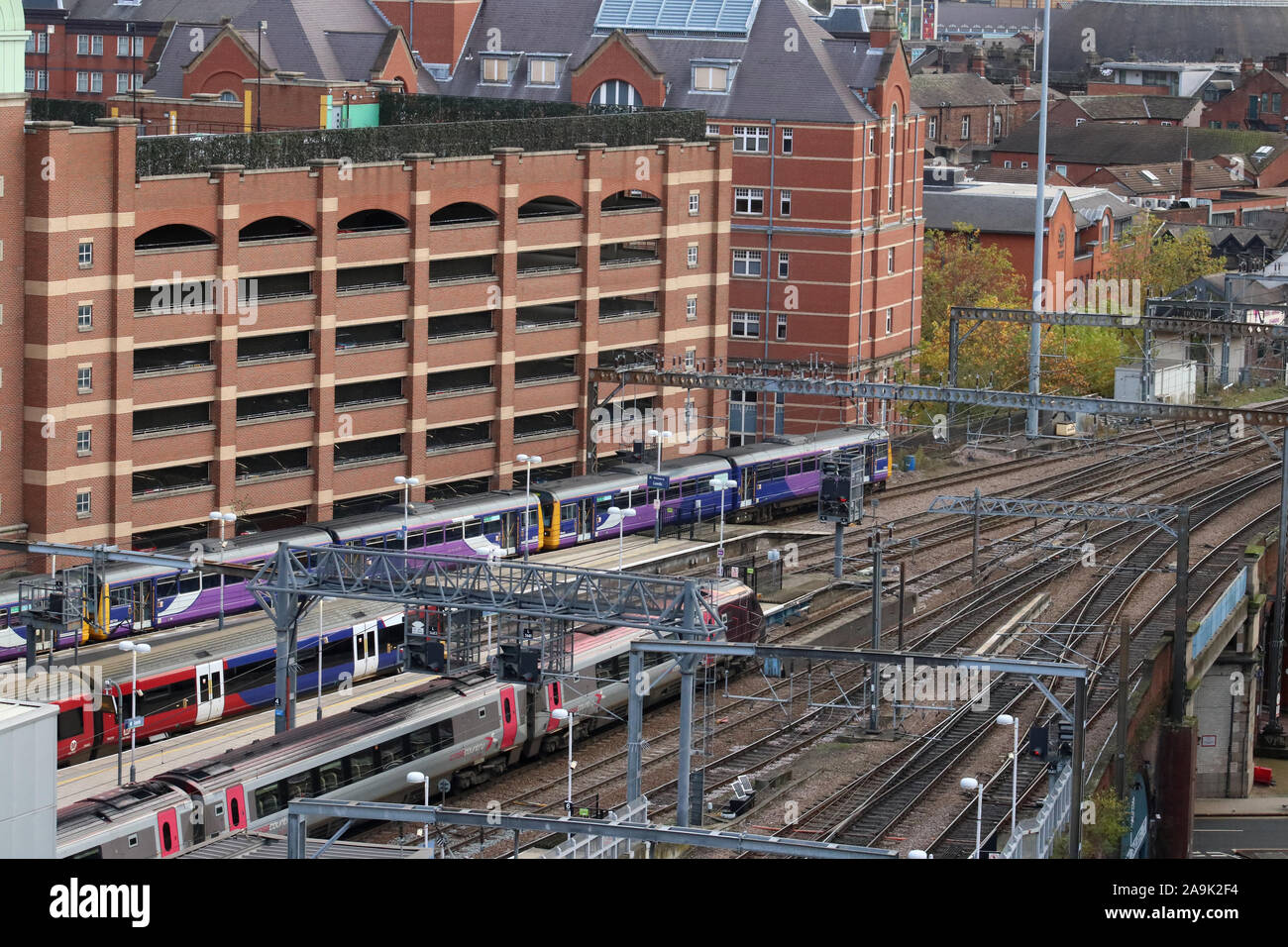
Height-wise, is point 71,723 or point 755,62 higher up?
point 755,62

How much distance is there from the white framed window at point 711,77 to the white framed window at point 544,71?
7835 mm

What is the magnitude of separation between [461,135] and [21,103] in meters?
19.1

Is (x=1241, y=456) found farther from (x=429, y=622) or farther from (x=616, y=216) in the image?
(x=429, y=622)

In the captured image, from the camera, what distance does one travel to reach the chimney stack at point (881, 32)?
9131 centimetres

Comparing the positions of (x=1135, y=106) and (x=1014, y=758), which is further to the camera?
(x=1135, y=106)

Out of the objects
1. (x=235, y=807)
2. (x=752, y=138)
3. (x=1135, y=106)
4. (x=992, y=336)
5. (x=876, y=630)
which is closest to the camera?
(x=235, y=807)

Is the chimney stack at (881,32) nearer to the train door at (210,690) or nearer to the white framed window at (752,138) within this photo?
the white framed window at (752,138)

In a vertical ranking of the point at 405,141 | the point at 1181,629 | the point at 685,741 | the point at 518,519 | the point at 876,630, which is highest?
the point at 405,141

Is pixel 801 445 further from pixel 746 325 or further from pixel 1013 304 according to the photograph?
pixel 1013 304

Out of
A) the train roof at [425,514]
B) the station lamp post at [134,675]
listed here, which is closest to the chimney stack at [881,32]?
the train roof at [425,514]

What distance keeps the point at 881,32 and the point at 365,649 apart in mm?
48141

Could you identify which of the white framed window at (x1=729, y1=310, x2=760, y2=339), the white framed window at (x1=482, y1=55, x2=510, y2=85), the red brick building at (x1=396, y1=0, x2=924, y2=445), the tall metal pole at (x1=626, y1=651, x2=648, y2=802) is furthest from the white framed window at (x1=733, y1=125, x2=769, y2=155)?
the tall metal pole at (x1=626, y1=651, x2=648, y2=802)

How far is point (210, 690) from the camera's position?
4922cm

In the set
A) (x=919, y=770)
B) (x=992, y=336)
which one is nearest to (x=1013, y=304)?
(x=992, y=336)
